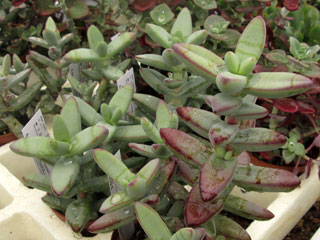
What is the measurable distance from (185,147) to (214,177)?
8 centimetres

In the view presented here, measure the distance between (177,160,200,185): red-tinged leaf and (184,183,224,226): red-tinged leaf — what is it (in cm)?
4

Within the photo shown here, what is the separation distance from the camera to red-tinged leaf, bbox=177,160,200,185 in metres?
0.62

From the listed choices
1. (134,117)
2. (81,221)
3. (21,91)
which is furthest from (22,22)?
(81,221)

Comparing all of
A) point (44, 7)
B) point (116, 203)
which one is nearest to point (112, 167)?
point (116, 203)

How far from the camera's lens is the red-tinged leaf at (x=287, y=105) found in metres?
0.98

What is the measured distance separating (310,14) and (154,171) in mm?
A: 989

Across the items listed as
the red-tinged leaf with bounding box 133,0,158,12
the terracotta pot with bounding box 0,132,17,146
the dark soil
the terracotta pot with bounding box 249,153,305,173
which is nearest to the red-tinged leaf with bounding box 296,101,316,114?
the terracotta pot with bounding box 249,153,305,173

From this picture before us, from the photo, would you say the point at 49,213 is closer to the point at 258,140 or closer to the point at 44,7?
the point at 258,140

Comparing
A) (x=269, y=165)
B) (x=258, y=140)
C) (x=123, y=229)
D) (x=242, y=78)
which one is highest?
(x=242, y=78)

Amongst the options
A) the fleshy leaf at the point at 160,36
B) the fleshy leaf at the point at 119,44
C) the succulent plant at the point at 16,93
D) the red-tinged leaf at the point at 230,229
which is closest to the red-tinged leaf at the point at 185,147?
the red-tinged leaf at the point at 230,229

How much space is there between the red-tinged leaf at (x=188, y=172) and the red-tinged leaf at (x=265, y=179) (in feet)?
0.23

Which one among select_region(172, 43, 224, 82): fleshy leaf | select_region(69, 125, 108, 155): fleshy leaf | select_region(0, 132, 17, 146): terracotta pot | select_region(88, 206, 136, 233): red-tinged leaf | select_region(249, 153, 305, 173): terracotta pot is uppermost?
select_region(172, 43, 224, 82): fleshy leaf

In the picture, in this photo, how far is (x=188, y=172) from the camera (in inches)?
24.9

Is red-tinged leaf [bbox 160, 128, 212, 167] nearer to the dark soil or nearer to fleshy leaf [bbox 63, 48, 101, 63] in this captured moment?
fleshy leaf [bbox 63, 48, 101, 63]
